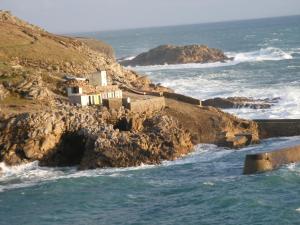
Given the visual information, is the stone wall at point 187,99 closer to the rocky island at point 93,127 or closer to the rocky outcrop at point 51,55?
the rocky island at point 93,127

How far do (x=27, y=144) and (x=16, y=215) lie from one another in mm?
9586

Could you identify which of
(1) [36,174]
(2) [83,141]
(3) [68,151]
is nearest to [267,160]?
(2) [83,141]

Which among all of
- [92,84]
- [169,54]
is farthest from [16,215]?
[169,54]

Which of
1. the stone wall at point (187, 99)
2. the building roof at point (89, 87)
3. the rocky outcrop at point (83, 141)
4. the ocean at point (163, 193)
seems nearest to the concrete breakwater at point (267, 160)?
the ocean at point (163, 193)

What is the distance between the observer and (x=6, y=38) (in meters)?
70.9

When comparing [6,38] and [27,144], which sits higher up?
[6,38]

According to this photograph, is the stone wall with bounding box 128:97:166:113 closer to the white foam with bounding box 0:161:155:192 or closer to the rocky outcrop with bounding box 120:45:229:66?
the white foam with bounding box 0:161:155:192

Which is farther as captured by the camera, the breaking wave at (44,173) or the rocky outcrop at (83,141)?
the rocky outcrop at (83,141)

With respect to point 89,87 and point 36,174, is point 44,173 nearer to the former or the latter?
point 36,174

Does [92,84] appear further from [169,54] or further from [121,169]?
[169,54]

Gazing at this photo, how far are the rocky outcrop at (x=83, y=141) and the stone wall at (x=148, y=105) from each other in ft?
11.0

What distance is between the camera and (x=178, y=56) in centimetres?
13488

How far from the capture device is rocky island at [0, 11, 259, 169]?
45.9 metres

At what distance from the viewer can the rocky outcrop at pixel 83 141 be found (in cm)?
4559
